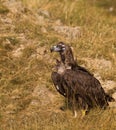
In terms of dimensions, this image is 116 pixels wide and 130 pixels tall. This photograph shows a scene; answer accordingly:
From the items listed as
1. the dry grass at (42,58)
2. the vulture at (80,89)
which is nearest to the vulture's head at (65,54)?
the vulture at (80,89)

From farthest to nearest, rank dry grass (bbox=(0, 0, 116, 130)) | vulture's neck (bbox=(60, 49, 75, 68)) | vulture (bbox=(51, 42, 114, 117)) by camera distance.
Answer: vulture's neck (bbox=(60, 49, 75, 68))
vulture (bbox=(51, 42, 114, 117))
dry grass (bbox=(0, 0, 116, 130))

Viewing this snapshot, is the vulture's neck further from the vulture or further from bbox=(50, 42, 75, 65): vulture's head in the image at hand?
the vulture

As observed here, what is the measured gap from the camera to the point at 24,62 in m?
13.4

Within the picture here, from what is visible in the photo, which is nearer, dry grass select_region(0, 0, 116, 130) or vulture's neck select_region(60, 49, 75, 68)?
dry grass select_region(0, 0, 116, 130)

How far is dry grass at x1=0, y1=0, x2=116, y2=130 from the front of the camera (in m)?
10.5

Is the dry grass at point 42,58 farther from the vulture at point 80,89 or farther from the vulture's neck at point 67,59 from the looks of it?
the vulture's neck at point 67,59

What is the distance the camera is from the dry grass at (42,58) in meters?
10.5

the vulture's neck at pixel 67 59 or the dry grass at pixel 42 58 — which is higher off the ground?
the vulture's neck at pixel 67 59

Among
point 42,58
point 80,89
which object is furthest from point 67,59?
point 42,58

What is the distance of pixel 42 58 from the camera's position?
13.8 metres

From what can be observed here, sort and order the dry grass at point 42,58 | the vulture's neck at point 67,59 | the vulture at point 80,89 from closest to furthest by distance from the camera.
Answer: the dry grass at point 42,58, the vulture at point 80,89, the vulture's neck at point 67,59

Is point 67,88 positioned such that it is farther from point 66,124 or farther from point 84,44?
point 84,44

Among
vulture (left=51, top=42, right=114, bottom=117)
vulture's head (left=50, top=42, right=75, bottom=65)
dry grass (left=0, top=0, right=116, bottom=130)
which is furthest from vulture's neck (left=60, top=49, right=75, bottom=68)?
dry grass (left=0, top=0, right=116, bottom=130)

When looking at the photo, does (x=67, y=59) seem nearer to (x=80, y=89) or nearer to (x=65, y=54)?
(x=65, y=54)
